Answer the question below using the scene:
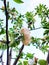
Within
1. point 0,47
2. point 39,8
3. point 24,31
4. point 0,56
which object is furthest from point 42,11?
point 24,31

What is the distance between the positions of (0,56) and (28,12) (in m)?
1.00

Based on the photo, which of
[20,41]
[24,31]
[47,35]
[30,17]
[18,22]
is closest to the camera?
[24,31]

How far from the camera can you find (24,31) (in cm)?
145

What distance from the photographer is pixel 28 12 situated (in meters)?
4.02

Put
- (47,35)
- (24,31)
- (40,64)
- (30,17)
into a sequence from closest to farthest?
(40,64)
(24,31)
(47,35)
(30,17)

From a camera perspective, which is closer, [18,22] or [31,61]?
[31,61]

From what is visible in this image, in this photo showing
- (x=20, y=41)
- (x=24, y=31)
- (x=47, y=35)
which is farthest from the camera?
(x=47, y=35)

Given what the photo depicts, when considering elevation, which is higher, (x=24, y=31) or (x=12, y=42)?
(x=24, y=31)

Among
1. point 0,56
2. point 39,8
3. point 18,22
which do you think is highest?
point 39,8

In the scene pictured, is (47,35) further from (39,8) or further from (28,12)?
(39,8)

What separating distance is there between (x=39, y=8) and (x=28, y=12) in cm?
51

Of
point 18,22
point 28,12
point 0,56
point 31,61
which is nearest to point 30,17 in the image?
point 28,12

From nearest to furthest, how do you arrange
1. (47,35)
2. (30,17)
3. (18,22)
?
(47,35)
(30,17)
(18,22)

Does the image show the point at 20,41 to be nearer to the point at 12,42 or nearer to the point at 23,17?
the point at 12,42
